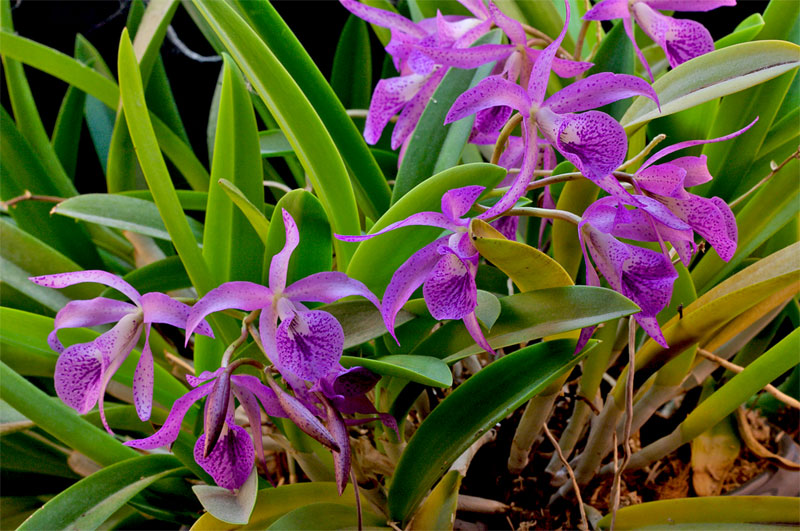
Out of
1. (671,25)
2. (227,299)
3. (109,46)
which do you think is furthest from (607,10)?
(109,46)

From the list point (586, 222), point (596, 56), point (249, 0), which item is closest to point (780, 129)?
point (596, 56)

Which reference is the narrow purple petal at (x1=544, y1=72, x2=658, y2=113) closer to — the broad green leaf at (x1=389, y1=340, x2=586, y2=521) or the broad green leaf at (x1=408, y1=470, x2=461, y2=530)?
the broad green leaf at (x1=389, y1=340, x2=586, y2=521)

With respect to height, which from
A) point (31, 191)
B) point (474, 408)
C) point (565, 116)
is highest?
point (565, 116)

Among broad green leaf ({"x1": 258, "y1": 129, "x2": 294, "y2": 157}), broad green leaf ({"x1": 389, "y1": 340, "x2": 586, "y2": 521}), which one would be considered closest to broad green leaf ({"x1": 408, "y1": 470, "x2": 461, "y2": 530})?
broad green leaf ({"x1": 389, "y1": 340, "x2": 586, "y2": 521})

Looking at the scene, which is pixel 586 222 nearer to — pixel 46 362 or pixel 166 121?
pixel 46 362

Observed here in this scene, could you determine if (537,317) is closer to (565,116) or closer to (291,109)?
(565,116)

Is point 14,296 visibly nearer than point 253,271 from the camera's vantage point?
No

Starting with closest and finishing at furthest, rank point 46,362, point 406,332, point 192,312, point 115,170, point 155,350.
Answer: point 192,312 → point 406,332 → point 46,362 → point 155,350 → point 115,170
